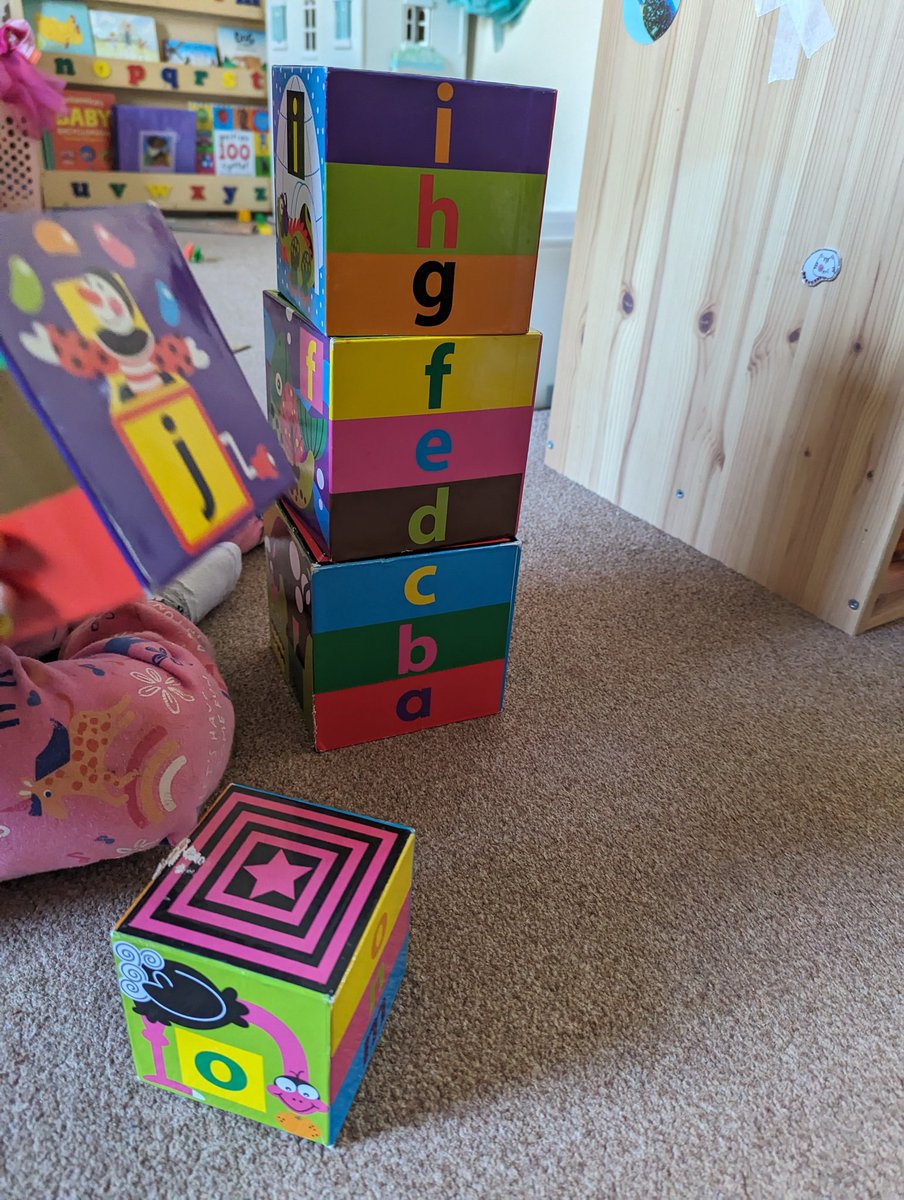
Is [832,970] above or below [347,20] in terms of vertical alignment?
below

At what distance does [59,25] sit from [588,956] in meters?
4.07

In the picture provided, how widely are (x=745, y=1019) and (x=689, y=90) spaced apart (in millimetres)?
1290

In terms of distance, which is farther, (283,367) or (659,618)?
(659,618)

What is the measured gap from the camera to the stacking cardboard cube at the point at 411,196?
0.74 m

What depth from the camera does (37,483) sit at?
53 centimetres

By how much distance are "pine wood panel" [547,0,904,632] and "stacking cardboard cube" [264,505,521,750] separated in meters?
0.57

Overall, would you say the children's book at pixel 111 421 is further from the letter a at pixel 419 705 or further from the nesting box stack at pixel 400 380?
the letter a at pixel 419 705

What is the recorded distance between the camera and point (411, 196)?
0.78 m

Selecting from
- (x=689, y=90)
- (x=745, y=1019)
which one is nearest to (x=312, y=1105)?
(x=745, y=1019)

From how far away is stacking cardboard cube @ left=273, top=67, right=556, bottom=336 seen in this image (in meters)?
0.74

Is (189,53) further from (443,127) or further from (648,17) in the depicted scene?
(443,127)

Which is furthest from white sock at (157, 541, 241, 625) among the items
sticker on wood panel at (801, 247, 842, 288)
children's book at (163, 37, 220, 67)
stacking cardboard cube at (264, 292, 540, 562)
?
children's book at (163, 37, 220, 67)

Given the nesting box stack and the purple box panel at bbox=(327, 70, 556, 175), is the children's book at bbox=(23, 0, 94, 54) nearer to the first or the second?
the nesting box stack

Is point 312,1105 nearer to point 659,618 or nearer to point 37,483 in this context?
point 37,483
